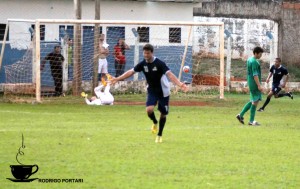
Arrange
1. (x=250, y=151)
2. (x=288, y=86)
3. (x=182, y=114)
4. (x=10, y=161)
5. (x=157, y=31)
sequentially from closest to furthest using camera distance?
(x=10, y=161) → (x=250, y=151) → (x=182, y=114) → (x=157, y=31) → (x=288, y=86)

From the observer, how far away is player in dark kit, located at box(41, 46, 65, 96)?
109 feet

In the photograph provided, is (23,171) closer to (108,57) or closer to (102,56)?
(102,56)

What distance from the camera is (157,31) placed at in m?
36.8

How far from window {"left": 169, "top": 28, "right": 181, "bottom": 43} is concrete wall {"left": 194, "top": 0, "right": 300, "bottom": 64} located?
26.3 ft

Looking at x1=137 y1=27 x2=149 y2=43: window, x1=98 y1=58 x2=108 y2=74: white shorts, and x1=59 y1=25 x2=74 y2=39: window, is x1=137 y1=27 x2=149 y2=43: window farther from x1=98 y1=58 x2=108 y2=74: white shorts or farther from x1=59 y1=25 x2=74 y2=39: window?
x1=98 y1=58 x2=108 y2=74: white shorts

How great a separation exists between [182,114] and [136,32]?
848 centimetres

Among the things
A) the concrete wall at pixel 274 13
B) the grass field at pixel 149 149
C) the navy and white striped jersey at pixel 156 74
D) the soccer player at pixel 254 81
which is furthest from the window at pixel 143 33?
the navy and white striped jersey at pixel 156 74

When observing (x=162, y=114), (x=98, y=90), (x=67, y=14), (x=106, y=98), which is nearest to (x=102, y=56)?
(x=98, y=90)

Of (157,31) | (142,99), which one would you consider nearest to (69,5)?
(157,31)

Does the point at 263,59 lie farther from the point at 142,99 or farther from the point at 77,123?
the point at 77,123

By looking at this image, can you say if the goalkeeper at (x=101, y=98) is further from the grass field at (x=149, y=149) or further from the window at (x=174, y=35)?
the window at (x=174, y=35)

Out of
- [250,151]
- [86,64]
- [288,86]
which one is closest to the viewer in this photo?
[250,151]

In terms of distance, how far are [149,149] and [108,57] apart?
17431mm

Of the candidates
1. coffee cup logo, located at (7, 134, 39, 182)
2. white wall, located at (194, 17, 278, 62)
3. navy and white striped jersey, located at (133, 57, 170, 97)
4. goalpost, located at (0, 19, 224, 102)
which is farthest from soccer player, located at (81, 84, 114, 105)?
coffee cup logo, located at (7, 134, 39, 182)
